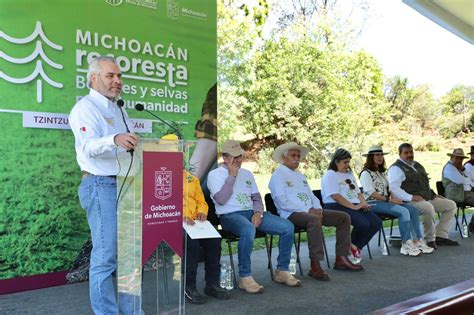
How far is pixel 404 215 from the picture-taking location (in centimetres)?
504

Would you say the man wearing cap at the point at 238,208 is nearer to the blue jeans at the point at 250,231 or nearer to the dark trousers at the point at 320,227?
the blue jeans at the point at 250,231

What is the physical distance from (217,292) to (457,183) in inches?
159

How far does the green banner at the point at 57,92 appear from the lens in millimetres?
3531

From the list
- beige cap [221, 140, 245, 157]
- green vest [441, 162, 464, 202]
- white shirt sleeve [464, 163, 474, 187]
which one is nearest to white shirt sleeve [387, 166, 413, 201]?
green vest [441, 162, 464, 202]

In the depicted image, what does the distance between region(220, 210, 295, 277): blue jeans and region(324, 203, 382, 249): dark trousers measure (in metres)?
0.95

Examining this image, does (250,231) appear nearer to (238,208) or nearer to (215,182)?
(238,208)

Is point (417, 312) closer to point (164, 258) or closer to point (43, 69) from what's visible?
point (164, 258)

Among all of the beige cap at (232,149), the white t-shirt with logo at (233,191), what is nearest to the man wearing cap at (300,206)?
the white t-shirt with logo at (233,191)

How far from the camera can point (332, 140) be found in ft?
44.5

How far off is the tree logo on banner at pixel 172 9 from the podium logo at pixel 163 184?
2403 millimetres

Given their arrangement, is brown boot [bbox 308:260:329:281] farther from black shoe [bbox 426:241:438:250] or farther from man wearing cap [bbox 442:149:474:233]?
man wearing cap [bbox 442:149:474:233]

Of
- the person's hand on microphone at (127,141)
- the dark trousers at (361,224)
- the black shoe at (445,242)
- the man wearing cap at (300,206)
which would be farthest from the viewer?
the black shoe at (445,242)

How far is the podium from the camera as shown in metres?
2.32

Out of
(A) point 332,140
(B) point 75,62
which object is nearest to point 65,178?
(B) point 75,62
